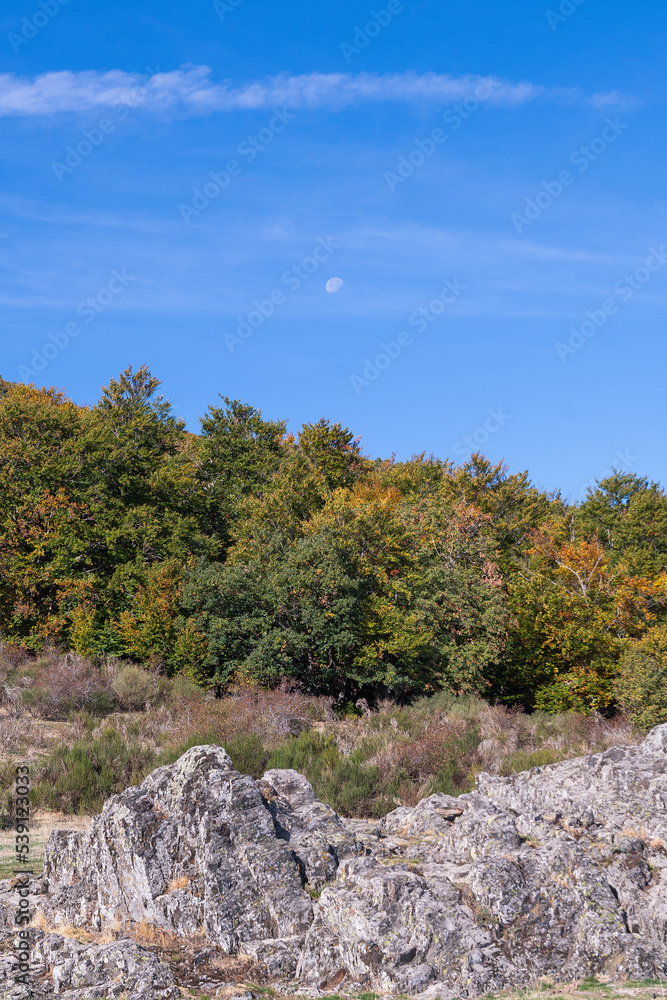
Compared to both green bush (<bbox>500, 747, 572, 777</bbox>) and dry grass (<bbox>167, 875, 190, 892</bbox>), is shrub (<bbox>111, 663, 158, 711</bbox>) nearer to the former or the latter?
green bush (<bbox>500, 747, 572, 777</bbox>)

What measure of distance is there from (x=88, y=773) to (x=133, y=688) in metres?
11.2

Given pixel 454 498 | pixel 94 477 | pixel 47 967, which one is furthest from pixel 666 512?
pixel 47 967

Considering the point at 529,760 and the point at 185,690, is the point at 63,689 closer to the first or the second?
the point at 185,690

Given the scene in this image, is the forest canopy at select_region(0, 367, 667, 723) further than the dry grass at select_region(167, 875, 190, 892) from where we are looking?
Yes

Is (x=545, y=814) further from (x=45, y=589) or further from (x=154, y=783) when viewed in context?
→ (x=45, y=589)

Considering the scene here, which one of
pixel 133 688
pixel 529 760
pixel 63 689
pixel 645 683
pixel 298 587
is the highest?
pixel 298 587

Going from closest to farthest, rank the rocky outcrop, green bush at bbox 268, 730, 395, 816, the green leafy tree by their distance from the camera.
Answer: the rocky outcrop < green bush at bbox 268, 730, 395, 816 < the green leafy tree

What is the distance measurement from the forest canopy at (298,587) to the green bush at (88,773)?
11.8 meters

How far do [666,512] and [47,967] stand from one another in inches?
2122

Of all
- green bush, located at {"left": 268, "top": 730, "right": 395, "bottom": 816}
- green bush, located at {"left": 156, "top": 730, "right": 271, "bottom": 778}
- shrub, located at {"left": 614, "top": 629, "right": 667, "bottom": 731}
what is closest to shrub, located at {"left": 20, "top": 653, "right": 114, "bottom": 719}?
green bush, located at {"left": 156, "top": 730, "right": 271, "bottom": 778}

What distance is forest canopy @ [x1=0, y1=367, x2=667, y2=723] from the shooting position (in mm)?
35781

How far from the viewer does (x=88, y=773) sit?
822 inches

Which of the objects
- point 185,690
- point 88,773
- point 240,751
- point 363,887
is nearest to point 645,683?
point 240,751

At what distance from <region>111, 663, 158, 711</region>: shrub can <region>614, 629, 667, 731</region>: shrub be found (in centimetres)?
1888
